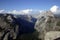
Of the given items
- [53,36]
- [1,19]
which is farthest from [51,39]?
[1,19]

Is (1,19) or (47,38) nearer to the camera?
(47,38)

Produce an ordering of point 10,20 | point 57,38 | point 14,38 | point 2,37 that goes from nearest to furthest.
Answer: point 57,38
point 2,37
point 14,38
point 10,20

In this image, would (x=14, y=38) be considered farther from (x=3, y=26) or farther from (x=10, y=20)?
(x=10, y=20)

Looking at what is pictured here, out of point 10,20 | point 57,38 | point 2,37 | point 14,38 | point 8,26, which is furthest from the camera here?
point 10,20

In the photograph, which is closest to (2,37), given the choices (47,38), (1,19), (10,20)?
(1,19)

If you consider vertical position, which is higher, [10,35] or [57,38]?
[57,38]

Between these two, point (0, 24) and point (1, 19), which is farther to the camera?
point (1, 19)

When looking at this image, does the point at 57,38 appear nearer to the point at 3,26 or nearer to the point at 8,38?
the point at 8,38

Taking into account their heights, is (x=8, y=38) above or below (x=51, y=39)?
below

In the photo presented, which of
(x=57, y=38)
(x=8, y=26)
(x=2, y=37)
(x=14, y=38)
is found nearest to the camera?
(x=57, y=38)
